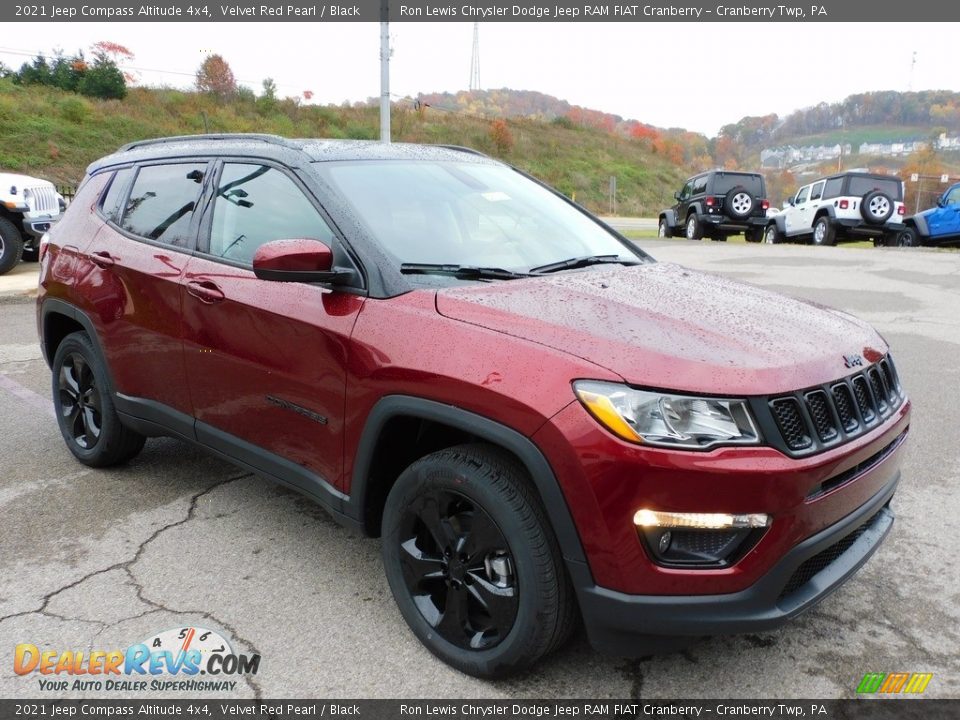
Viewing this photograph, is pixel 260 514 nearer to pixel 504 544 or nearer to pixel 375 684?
pixel 375 684

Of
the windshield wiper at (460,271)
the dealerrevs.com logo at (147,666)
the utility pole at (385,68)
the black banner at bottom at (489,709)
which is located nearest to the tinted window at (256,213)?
the windshield wiper at (460,271)

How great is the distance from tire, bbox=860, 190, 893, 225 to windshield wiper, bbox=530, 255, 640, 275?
59.3ft

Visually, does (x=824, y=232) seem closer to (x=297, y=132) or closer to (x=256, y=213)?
(x=256, y=213)

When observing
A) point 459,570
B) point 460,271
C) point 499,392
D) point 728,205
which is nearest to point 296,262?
point 460,271

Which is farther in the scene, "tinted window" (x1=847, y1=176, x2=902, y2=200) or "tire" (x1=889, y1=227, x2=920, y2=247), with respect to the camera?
"tire" (x1=889, y1=227, x2=920, y2=247)

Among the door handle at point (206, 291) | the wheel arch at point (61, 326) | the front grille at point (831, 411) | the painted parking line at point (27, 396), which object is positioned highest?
the door handle at point (206, 291)

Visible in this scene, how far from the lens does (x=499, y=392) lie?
7.21ft

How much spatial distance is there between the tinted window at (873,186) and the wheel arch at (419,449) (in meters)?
19.3

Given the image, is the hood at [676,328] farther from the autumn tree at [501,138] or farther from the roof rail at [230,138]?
the autumn tree at [501,138]

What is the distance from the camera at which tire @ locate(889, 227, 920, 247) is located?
18922 mm

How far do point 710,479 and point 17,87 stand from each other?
40657 millimetres

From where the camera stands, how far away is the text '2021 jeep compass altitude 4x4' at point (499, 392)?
81.0 inches

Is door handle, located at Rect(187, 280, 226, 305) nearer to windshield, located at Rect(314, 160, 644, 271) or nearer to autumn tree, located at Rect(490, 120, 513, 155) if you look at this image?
windshield, located at Rect(314, 160, 644, 271)

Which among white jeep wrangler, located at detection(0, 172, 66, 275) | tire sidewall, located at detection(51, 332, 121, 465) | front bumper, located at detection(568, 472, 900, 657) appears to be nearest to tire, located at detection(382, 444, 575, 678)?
front bumper, located at detection(568, 472, 900, 657)
